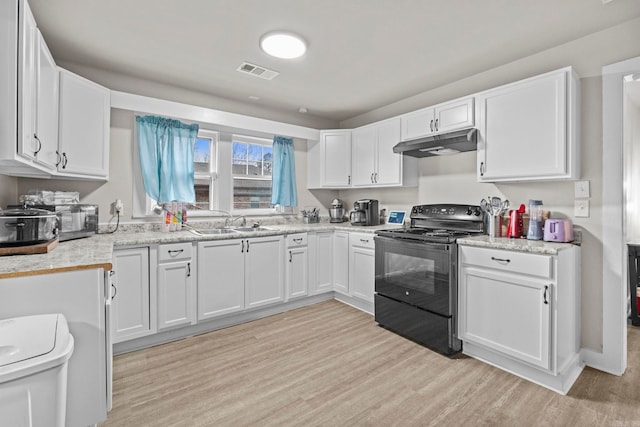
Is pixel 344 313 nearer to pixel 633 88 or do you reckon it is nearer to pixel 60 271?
pixel 60 271

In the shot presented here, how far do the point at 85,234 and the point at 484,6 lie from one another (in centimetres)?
332

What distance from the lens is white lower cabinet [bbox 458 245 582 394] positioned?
2.00 m

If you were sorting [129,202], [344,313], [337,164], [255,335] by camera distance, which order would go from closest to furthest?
[255,335] < [129,202] < [344,313] < [337,164]

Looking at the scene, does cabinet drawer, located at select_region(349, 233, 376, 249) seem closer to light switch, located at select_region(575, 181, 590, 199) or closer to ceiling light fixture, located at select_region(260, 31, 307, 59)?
light switch, located at select_region(575, 181, 590, 199)

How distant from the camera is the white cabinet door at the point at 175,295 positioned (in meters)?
2.61

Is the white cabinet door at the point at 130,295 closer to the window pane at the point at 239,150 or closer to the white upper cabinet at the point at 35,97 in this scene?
the white upper cabinet at the point at 35,97

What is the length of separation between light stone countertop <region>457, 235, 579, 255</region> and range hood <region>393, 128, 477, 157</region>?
86cm

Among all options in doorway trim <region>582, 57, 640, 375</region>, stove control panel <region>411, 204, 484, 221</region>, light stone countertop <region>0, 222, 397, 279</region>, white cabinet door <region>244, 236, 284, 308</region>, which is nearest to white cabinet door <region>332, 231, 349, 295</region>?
white cabinet door <region>244, 236, 284, 308</region>

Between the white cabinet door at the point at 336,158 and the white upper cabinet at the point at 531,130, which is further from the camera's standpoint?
the white cabinet door at the point at 336,158

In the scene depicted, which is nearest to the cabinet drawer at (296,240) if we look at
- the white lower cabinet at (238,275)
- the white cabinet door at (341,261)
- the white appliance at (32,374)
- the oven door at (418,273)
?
the white lower cabinet at (238,275)

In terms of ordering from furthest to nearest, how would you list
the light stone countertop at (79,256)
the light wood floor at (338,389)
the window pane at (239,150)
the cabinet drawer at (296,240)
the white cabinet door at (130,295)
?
the window pane at (239,150) < the cabinet drawer at (296,240) < the white cabinet door at (130,295) < the light wood floor at (338,389) < the light stone countertop at (79,256)

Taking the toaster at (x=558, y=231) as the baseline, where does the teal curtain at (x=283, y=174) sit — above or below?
above

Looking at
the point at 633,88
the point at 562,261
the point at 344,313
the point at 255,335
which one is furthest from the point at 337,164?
the point at 633,88

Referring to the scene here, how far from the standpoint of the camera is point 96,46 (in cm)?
247
